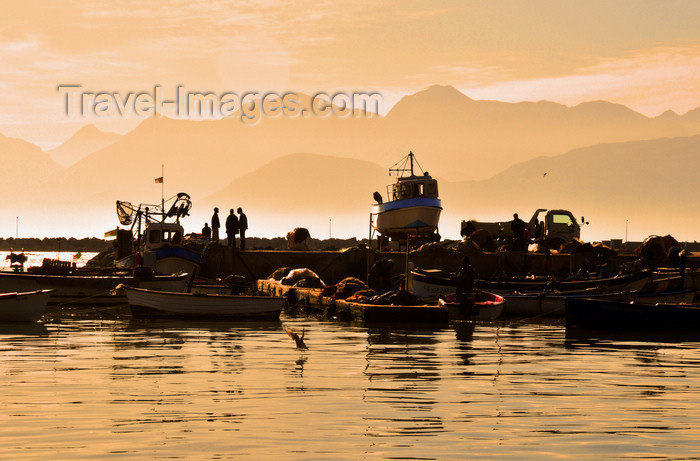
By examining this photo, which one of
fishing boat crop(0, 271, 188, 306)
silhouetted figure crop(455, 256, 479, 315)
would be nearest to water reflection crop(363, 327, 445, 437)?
silhouetted figure crop(455, 256, 479, 315)

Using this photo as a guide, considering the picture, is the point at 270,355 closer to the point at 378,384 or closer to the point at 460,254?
the point at 378,384

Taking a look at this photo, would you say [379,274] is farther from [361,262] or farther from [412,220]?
[412,220]

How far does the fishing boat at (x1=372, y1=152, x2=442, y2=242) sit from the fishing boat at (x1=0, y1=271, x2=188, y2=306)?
21.9 meters

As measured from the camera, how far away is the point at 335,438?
1404 cm

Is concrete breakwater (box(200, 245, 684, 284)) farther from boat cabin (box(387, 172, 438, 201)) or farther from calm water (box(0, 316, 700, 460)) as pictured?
calm water (box(0, 316, 700, 460))

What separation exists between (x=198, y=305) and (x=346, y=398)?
19.2 metres

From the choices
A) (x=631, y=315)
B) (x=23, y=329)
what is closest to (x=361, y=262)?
(x=631, y=315)

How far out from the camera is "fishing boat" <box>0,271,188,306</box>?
4122cm

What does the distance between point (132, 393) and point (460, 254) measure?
1413 inches

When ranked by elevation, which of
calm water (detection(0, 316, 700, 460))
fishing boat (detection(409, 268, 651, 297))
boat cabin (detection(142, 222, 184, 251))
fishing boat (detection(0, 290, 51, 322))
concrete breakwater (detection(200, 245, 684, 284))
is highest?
boat cabin (detection(142, 222, 184, 251))

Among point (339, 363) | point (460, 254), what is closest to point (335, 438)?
A: point (339, 363)

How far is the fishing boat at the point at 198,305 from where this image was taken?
36.1 metres

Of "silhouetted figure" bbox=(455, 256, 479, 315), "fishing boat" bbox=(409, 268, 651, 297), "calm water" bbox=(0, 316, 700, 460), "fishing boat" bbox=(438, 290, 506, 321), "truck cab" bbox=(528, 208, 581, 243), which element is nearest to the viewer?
"calm water" bbox=(0, 316, 700, 460)

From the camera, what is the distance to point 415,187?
63812 mm
